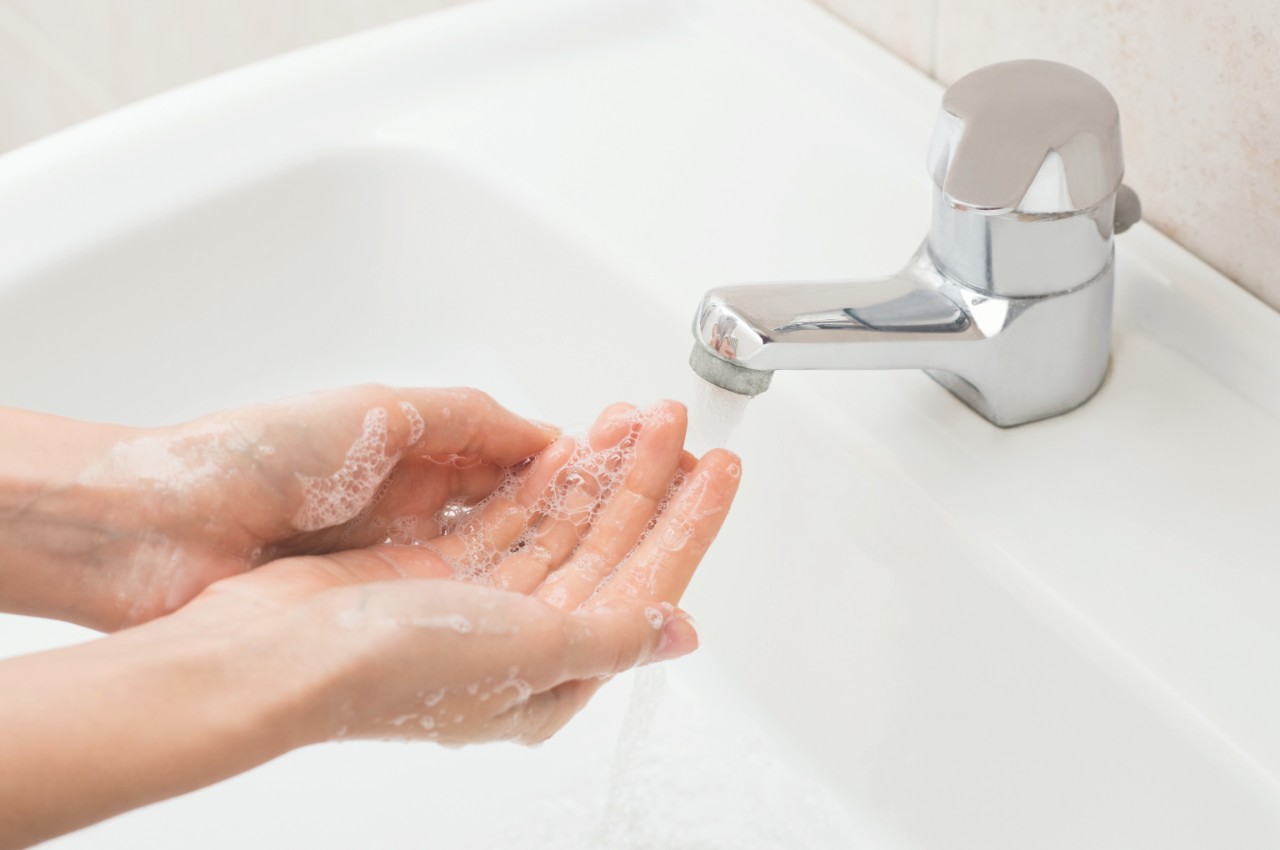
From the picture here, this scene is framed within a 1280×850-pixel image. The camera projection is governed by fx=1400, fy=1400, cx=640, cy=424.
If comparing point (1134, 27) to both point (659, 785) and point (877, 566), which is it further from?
point (659, 785)

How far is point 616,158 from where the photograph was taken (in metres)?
0.72

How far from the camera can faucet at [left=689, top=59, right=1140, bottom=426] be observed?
0.50 m

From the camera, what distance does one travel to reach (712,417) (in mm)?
569

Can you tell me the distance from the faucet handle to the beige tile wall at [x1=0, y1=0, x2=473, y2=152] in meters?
0.57

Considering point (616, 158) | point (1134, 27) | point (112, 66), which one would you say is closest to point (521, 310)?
point (616, 158)

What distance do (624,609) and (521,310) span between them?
269 millimetres

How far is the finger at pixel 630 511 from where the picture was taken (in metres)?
0.58

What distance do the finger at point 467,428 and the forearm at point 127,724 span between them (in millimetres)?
138

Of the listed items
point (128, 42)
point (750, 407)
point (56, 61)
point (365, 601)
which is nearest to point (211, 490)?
point (365, 601)

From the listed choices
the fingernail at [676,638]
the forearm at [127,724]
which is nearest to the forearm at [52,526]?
the forearm at [127,724]

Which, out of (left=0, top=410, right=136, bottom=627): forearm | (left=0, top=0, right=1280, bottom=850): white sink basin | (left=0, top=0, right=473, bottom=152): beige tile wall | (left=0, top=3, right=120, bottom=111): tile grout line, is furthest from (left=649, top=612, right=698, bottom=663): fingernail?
(left=0, top=3, right=120, bottom=111): tile grout line

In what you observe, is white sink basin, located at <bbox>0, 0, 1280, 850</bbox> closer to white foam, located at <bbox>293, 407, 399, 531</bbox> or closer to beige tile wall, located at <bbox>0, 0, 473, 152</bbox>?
white foam, located at <bbox>293, 407, 399, 531</bbox>

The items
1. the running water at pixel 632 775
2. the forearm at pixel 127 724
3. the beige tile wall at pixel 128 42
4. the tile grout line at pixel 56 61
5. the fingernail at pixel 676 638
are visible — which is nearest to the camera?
the forearm at pixel 127 724

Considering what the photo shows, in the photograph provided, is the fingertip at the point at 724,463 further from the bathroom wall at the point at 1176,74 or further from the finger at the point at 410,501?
the bathroom wall at the point at 1176,74
